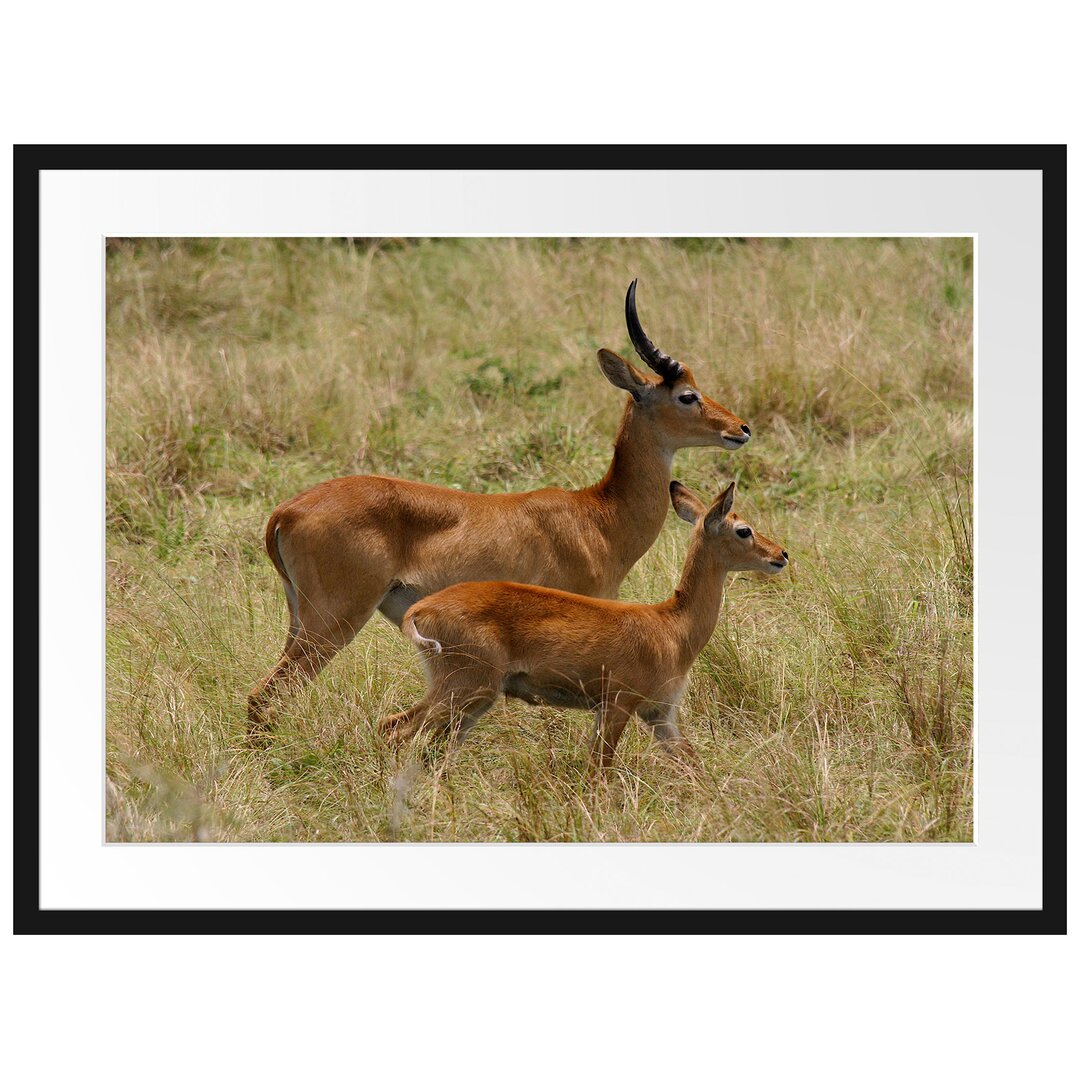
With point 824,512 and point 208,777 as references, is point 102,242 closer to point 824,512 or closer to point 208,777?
point 208,777

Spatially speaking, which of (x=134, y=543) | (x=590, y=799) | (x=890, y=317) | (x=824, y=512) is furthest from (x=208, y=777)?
(x=890, y=317)

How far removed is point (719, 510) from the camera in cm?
712

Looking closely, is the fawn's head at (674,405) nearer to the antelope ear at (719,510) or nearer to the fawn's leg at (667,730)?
the antelope ear at (719,510)

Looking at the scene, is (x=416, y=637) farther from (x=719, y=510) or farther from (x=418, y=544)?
(x=719, y=510)

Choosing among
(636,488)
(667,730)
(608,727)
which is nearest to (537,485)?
(636,488)

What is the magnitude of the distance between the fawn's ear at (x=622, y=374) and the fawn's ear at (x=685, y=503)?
0.85 m

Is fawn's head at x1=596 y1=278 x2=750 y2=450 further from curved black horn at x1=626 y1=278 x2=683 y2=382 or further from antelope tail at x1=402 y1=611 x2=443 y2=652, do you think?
antelope tail at x1=402 y1=611 x2=443 y2=652

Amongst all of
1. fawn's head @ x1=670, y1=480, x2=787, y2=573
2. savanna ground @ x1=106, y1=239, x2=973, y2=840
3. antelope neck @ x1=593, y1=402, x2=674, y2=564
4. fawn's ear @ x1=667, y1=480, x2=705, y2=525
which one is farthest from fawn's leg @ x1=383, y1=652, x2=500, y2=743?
antelope neck @ x1=593, y1=402, x2=674, y2=564

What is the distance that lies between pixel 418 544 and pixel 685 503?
124cm

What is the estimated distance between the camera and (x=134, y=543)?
1023cm
